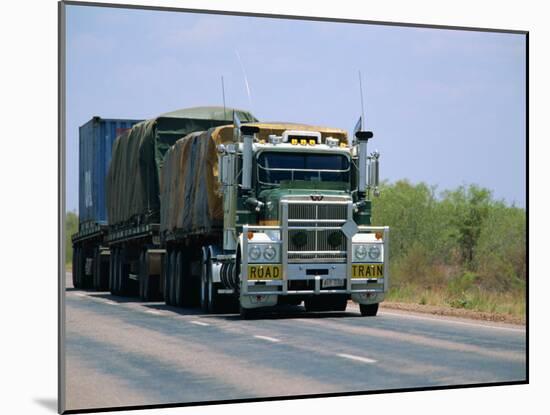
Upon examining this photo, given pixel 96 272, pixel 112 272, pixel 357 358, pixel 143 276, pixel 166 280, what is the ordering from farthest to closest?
pixel 96 272 → pixel 112 272 → pixel 143 276 → pixel 166 280 → pixel 357 358

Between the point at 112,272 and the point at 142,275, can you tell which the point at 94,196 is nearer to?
the point at 112,272

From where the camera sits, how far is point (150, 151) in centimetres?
2748

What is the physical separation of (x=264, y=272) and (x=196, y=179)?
4.77 meters

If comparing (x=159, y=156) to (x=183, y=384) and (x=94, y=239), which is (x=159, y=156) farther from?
(x=183, y=384)

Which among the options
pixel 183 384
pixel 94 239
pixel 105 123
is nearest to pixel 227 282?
pixel 183 384

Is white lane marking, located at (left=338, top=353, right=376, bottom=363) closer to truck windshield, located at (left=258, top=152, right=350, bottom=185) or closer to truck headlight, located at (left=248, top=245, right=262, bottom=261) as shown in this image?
truck headlight, located at (left=248, top=245, right=262, bottom=261)

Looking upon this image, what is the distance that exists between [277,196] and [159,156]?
7.51 meters

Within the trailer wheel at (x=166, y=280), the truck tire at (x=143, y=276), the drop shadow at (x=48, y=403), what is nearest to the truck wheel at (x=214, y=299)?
the trailer wheel at (x=166, y=280)

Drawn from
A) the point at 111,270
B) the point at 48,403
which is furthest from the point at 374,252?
the point at 111,270

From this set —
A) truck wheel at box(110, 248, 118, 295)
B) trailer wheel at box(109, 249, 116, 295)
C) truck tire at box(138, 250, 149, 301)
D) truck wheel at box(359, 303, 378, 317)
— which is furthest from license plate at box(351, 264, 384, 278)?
trailer wheel at box(109, 249, 116, 295)

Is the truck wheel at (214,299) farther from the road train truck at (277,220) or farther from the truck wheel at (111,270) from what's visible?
the truck wheel at (111,270)

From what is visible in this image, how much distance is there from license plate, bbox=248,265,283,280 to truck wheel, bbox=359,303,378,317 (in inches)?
Answer: 67.4

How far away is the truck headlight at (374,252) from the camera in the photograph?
774 inches

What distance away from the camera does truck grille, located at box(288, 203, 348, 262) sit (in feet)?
64.5
